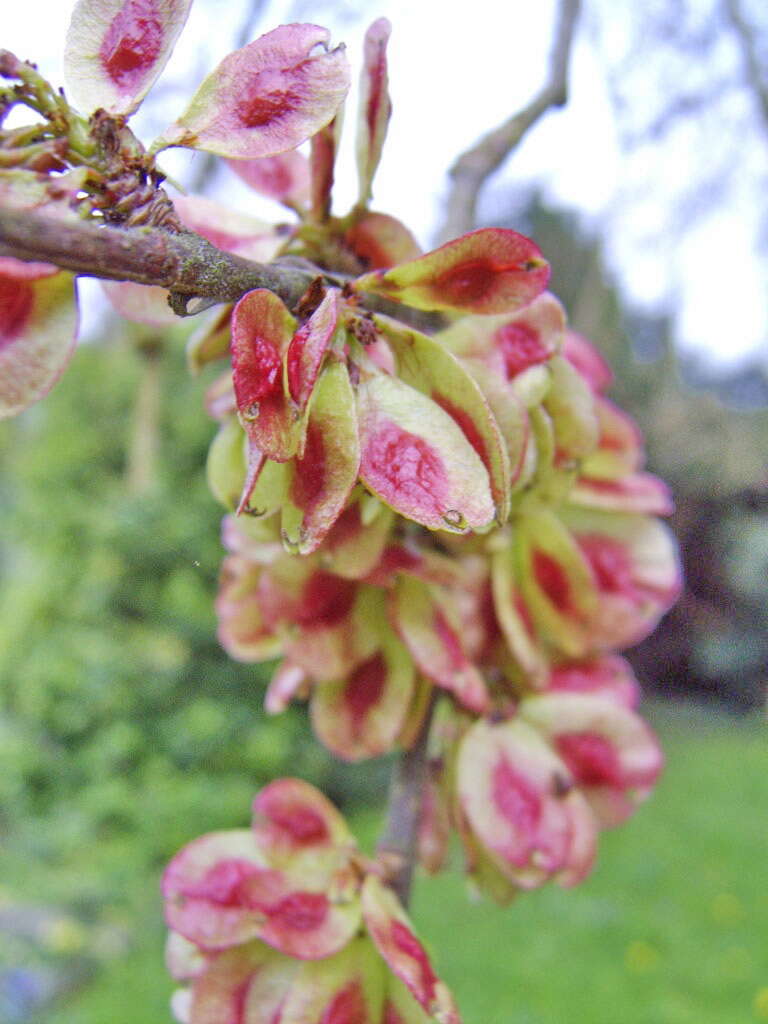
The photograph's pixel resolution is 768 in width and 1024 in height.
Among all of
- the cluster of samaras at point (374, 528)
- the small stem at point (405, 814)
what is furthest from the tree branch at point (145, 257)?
the small stem at point (405, 814)

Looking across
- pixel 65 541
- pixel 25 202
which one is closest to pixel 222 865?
pixel 25 202

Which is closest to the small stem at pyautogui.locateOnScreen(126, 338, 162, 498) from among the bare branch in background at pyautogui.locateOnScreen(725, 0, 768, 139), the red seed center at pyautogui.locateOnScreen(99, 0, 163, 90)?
the bare branch in background at pyautogui.locateOnScreen(725, 0, 768, 139)

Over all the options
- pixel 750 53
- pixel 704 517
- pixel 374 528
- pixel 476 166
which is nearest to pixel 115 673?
pixel 750 53

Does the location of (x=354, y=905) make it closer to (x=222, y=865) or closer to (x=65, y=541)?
(x=222, y=865)

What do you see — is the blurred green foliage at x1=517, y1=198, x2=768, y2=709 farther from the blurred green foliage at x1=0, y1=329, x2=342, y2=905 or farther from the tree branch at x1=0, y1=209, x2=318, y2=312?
the tree branch at x1=0, y1=209, x2=318, y2=312

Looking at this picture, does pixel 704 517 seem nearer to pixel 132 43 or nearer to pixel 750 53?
pixel 750 53

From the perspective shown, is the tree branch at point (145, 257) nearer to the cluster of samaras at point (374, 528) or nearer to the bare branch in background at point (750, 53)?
the cluster of samaras at point (374, 528)
